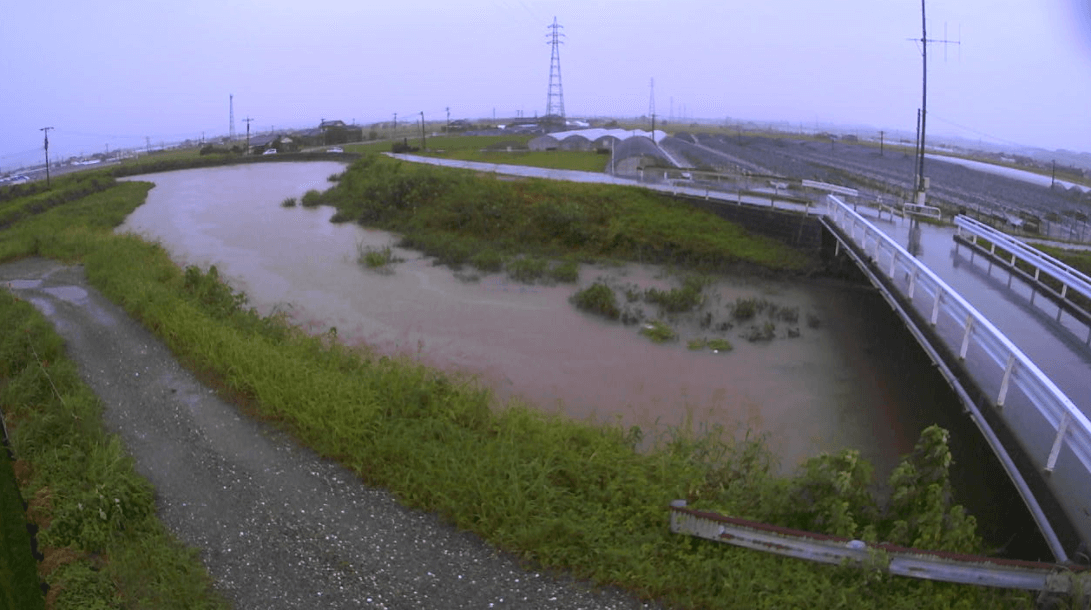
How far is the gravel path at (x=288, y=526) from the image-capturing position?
4.81 m

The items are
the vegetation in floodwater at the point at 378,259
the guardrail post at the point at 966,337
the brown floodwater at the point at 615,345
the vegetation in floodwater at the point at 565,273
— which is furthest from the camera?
the vegetation in floodwater at the point at 378,259

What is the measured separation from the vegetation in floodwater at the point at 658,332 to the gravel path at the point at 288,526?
6.77 m

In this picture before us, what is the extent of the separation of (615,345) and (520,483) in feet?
20.4

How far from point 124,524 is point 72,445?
1.83m

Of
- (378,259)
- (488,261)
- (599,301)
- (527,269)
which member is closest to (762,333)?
(599,301)

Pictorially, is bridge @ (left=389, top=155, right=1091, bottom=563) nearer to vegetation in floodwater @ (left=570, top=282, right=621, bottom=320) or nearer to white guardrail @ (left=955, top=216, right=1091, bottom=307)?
white guardrail @ (left=955, top=216, right=1091, bottom=307)

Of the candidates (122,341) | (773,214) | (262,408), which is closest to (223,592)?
(262,408)

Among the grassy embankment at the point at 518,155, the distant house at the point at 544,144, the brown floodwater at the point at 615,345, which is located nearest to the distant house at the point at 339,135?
the grassy embankment at the point at 518,155

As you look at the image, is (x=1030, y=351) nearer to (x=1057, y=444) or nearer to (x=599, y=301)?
(x=1057, y=444)

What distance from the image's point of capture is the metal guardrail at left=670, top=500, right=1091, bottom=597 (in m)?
4.07

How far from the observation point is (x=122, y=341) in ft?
34.2

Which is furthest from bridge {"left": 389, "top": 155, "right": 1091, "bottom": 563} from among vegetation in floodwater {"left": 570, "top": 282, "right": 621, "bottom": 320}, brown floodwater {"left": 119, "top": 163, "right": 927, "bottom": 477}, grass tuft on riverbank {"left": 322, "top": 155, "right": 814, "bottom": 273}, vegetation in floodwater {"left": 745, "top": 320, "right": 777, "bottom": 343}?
vegetation in floodwater {"left": 570, "top": 282, "right": 621, "bottom": 320}

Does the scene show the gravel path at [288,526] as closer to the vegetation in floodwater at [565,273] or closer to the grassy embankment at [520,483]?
the grassy embankment at [520,483]

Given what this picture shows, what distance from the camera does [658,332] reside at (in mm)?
12297
